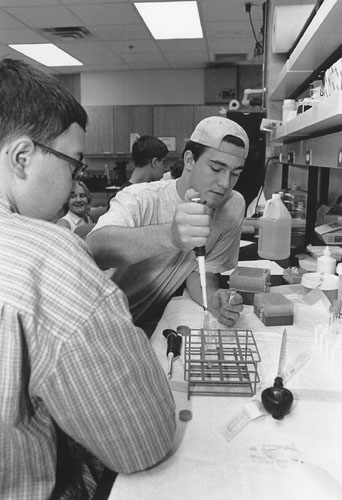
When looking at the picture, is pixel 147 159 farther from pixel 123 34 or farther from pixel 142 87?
pixel 142 87

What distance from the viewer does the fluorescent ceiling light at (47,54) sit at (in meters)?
5.84

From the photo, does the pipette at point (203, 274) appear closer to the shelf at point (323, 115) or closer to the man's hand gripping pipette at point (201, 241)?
the man's hand gripping pipette at point (201, 241)

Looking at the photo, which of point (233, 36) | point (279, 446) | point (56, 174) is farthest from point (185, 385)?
point (233, 36)

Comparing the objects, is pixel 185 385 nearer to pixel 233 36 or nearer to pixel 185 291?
pixel 185 291

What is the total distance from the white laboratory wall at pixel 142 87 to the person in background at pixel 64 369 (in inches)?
278

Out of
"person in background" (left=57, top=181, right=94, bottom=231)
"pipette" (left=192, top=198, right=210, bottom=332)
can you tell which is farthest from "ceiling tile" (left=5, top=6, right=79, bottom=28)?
"pipette" (left=192, top=198, right=210, bottom=332)

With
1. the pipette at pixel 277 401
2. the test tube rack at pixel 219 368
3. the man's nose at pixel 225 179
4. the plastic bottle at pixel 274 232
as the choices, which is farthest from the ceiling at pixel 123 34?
the pipette at pixel 277 401

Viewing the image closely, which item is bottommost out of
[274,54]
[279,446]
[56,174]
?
[279,446]

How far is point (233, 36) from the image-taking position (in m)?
5.29

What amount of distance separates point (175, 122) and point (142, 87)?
0.85 metres

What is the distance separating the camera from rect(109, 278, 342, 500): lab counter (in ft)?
2.27

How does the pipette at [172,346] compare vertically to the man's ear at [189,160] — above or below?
below

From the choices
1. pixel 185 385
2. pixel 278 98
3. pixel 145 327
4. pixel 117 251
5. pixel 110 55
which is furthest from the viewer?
Result: pixel 110 55

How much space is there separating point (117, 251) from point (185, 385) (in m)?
0.57
